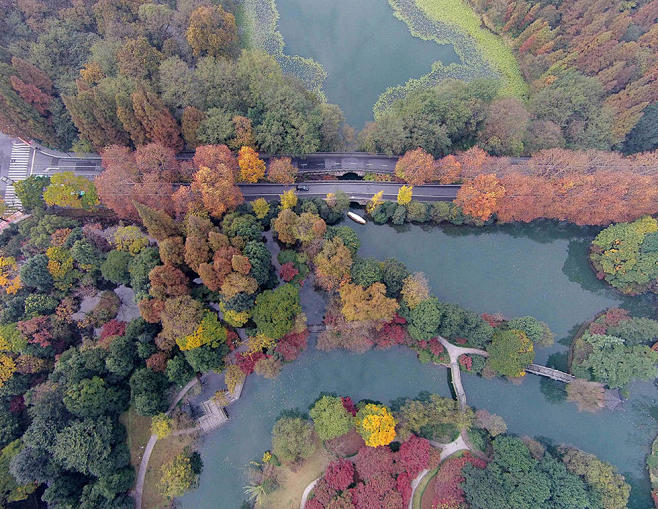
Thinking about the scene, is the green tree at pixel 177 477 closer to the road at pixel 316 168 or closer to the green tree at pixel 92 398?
the green tree at pixel 92 398

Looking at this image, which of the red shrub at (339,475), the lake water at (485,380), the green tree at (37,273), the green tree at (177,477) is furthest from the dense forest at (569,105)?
the green tree at (177,477)

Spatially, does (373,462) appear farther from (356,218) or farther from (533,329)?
(356,218)

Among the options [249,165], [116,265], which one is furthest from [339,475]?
[249,165]

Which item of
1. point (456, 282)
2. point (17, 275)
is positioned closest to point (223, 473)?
point (17, 275)

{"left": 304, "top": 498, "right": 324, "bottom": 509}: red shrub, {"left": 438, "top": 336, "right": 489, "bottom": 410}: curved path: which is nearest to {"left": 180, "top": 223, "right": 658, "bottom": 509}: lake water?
{"left": 438, "top": 336, "right": 489, "bottom": 410}: curved path

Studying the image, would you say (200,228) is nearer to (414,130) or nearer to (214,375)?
(214,375)

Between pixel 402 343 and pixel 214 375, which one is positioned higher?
pixel 402 343
